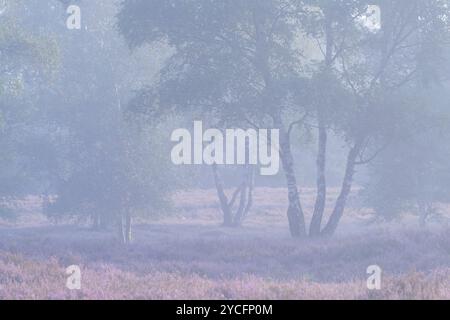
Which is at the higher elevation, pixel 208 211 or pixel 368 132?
pixel 368 132

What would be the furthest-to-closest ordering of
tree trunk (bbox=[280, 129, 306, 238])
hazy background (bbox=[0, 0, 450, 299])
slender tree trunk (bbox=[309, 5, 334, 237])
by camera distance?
tree trunk (bbox=[280, 129, 306, 238])
slender tree trunk (bbox=[309, 5, 334, 237])
hazy background (bbox=[0, 0, 450, 299])

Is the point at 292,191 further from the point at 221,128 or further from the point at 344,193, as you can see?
the point at 221,128

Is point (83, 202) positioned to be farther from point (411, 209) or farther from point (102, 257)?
point (411, 209)

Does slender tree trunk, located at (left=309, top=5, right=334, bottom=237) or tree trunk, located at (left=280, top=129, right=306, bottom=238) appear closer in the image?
slender tree trunk, located at (left=309, top=5, right=334, bottom=237)

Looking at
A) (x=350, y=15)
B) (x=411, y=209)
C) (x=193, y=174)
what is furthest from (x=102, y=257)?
(x=411, y=209)

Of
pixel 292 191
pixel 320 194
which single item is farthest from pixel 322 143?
pixel 292 191

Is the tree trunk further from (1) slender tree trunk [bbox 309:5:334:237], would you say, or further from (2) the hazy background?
(1) slender tree trunk [bbox 309:5:334:237]

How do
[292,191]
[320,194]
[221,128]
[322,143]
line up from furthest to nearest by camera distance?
[221,128] < [322,143] < [320,194] < [292,191]

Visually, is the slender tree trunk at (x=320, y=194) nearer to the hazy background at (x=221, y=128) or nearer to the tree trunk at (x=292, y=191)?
the hazy background at (x=221, y=128)

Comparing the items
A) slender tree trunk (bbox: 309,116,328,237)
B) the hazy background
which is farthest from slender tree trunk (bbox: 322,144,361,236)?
slender tree trunk (bbox: 309,116,328,237)

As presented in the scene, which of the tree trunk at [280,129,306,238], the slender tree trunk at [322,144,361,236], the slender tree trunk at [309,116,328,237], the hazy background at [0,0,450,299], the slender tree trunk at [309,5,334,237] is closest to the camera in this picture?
the hazy background at [0,0,450,299]

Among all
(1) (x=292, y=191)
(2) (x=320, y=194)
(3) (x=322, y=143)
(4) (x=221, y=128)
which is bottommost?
(2) (x=320, y=194)
